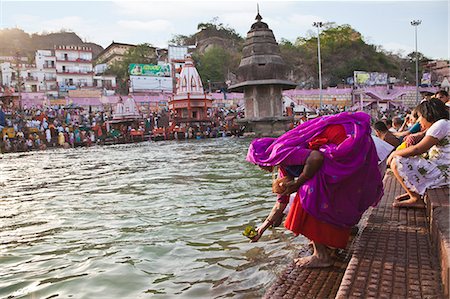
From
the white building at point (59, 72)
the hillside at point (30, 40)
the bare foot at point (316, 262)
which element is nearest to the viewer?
the bare foot at point (316, 262)

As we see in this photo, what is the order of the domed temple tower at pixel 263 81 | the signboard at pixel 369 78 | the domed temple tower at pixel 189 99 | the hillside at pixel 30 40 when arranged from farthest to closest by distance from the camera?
the hillside at pixel 30 40 → the signboard at pixel 369 78 → the domed temple tower at pixel 189 99 → the domed temple tower at pixel 263 81

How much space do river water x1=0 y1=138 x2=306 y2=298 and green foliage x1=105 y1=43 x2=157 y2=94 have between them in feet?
148

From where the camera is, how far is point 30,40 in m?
72.9

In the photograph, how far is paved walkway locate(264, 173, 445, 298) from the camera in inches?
78.3

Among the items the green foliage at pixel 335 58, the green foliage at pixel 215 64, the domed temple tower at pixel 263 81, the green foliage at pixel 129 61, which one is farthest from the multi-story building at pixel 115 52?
the domed temple tower at pixel 263 81

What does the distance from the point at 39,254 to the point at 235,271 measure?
1.96m

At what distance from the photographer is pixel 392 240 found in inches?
111

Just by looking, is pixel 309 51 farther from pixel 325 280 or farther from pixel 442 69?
pixel 325 280

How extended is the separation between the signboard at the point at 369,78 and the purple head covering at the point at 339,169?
48096 millimetres

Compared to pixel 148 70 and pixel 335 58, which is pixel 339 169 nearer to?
pixel 148 70

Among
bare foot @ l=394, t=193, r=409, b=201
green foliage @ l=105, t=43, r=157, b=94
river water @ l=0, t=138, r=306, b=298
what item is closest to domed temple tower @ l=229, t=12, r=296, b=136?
river water @ l=0, t=138, r=306, b=298

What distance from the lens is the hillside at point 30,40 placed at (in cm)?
6581

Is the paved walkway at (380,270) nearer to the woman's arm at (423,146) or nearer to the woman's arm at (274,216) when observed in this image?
the woman's arm at (274,216)

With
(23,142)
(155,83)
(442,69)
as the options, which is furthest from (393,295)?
(442,69)
